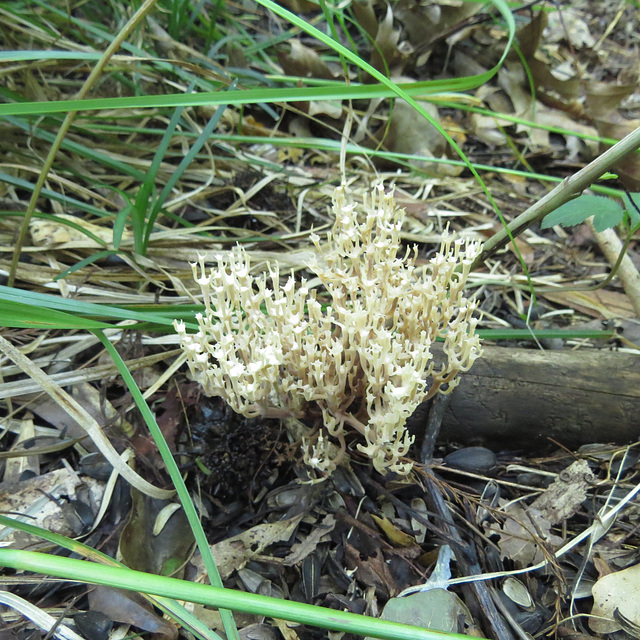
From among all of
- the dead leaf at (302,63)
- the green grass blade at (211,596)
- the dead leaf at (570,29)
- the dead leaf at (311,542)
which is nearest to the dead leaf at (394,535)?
the dead leaf at (311,542)

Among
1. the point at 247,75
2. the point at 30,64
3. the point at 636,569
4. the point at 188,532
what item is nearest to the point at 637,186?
the point at 636,569

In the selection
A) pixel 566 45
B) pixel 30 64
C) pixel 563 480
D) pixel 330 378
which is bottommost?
pixel 563 480

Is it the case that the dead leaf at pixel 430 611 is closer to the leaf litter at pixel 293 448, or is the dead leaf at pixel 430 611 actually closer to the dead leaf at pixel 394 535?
the leaf litter at pixel 293 448

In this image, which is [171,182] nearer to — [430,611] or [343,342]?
[343,342]

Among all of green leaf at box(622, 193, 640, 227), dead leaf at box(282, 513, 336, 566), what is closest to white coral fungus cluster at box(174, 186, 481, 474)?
dead leaf at box(282, 513, 336, 566)

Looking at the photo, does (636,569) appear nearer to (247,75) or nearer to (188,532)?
(188,532)
